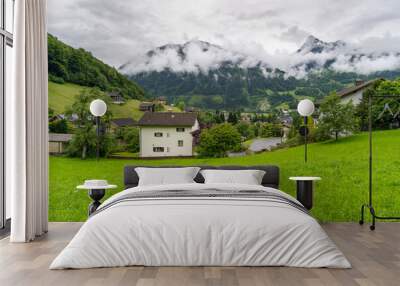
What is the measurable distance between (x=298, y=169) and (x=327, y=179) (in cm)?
44

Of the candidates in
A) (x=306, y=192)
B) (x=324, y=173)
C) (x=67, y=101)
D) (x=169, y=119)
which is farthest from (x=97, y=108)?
(x=324, y=173)

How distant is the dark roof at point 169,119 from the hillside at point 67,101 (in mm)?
136

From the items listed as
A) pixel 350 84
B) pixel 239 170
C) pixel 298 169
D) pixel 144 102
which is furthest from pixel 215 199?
pixel 350 84

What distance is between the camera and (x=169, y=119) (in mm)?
7492

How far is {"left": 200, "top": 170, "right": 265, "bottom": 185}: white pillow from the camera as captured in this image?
20.5ft

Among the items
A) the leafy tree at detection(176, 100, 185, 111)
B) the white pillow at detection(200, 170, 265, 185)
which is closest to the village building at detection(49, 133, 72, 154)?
the leafy tree at detection(176, 100, 185, 111)

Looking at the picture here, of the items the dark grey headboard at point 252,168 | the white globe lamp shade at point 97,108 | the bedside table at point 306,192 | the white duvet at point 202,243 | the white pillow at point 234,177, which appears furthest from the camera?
the white globe lamp shade at point 97,108

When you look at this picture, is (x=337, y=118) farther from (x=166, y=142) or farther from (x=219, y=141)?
(x=166, y=142)

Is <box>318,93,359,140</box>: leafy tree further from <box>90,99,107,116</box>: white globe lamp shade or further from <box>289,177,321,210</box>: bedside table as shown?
<box>90,99,107,116</box>: white globe lamp shade

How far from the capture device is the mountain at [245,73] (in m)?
7.61

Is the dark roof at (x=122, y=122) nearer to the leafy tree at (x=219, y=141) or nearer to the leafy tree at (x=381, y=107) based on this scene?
the leafy tree at (x=219, y=141)

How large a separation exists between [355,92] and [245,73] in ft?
5.67

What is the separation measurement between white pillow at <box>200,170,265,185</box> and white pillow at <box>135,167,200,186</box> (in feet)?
0.79

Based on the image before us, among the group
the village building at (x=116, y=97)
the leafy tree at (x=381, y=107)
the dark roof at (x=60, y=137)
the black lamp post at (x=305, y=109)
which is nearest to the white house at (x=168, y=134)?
the village building at (x=116, y=97)
